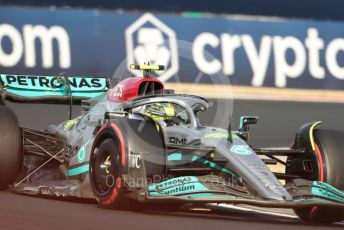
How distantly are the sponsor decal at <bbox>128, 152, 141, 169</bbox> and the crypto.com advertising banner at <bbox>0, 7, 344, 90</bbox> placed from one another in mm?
6432

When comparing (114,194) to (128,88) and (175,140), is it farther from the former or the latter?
(128,88)

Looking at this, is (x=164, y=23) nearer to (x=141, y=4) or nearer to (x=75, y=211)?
(x=141, y=4)

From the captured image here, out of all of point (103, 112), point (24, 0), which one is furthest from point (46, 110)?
point (103, 112)

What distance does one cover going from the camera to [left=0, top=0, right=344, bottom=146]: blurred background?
14883 millimetres

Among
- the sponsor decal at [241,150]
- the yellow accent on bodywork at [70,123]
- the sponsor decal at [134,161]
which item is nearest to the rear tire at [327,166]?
the sponsor decal at [241,150]

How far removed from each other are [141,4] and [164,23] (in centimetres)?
50

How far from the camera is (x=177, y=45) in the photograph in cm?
1555

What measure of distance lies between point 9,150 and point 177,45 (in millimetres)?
5826

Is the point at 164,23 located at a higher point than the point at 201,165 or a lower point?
higher

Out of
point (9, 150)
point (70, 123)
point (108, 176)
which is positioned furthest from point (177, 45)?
point (108, 176)

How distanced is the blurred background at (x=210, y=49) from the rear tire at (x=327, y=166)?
17.1 feet

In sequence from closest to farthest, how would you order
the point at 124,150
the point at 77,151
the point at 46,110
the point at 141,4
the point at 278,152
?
the point at 124,150, the point at 278,152, the point at 77,151, the point at 46,110, the point at 141,4

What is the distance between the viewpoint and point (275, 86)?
51.9 feet

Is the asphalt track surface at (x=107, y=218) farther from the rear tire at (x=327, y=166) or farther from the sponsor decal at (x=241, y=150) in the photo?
the sponsor decal at (x=241, y=150)
